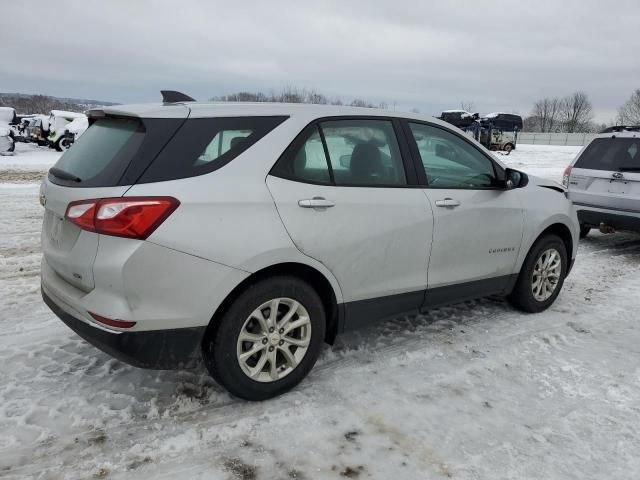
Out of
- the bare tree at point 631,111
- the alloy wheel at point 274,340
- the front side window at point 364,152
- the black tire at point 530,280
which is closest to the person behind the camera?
the alloy wheel at point 274,340

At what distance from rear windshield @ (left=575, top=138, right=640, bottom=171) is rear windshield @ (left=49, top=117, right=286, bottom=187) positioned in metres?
6.02

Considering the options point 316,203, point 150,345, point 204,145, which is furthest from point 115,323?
point 316,203

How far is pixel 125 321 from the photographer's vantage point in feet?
8.51

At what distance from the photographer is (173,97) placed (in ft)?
11.2

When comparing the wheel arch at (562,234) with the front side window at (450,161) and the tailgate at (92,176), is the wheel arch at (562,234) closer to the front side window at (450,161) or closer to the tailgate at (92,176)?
the front side window at (450,161)

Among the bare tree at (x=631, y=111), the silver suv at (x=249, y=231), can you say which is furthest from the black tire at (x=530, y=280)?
the bare tree at (x=631, y=111)

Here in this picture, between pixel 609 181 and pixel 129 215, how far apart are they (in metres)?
6.84

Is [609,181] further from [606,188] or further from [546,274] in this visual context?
[546,274]

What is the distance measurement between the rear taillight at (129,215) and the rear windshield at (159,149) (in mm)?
119

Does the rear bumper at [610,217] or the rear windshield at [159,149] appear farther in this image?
the rear bumper at [610,217]

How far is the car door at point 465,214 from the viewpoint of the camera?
12.3 ft

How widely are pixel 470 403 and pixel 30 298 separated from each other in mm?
3859

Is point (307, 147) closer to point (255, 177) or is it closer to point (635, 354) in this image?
point (255, 177)

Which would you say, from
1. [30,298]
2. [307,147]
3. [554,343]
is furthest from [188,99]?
[554,343]
